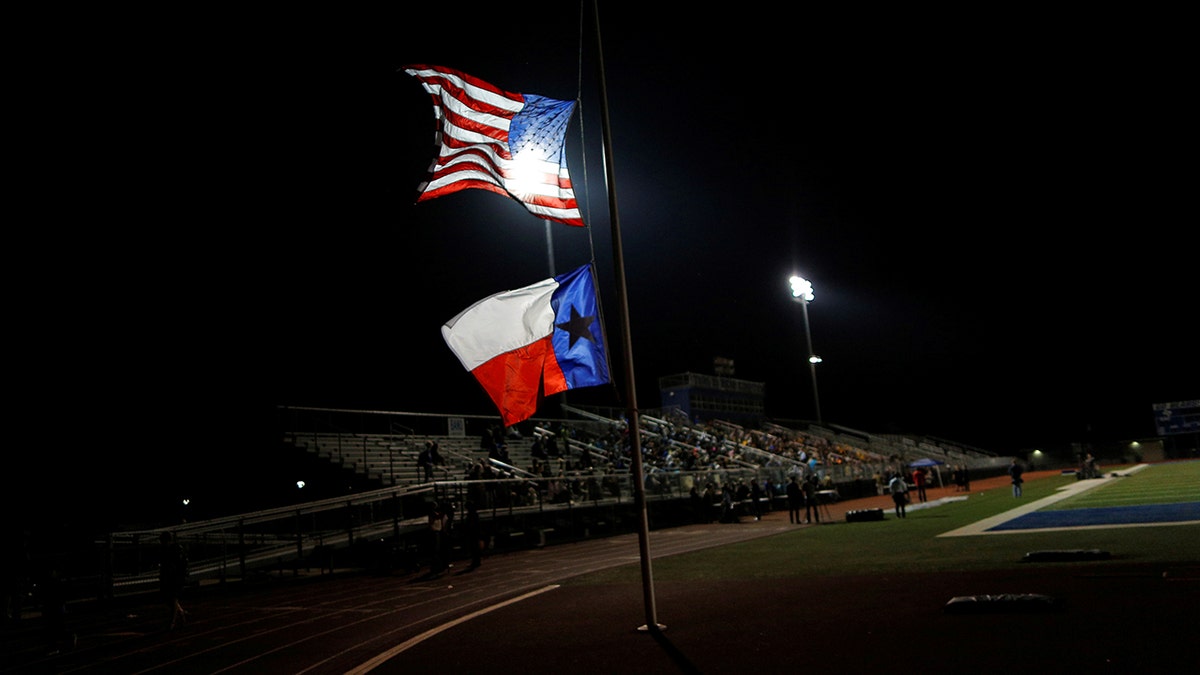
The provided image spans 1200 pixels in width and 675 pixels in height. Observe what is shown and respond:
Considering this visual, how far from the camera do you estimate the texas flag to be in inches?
406

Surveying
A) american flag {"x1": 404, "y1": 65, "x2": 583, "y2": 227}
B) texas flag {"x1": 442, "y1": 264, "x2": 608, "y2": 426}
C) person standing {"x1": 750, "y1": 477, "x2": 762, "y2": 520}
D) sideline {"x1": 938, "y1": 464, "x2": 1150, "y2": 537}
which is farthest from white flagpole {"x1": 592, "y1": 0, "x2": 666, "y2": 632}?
person standing {"x1": 750, "y1": 477, "x2": 762, "y2": 520}

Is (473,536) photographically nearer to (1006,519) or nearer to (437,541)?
(437,541)

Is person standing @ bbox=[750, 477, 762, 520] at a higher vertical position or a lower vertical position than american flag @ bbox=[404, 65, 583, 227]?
lower

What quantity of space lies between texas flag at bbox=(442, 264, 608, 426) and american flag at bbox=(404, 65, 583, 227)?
133 centimetres

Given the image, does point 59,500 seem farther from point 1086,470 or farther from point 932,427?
point 932,427

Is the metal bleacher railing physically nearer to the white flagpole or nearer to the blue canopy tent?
the blue canopy tent

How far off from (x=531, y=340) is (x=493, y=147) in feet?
9.92

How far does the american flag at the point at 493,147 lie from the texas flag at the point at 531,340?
1.33 metres

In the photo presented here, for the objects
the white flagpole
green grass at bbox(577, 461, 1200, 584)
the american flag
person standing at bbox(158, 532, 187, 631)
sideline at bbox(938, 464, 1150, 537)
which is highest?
the american flag

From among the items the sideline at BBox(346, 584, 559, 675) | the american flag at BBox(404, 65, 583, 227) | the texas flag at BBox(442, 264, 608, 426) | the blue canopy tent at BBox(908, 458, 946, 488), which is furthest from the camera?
the blue canopy tent at BBox(908, 458, 946, 488)

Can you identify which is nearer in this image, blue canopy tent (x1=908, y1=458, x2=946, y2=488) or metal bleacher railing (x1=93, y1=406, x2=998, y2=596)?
metal bleacher railing (x1=93, y1=406, x2=998, y2=596)

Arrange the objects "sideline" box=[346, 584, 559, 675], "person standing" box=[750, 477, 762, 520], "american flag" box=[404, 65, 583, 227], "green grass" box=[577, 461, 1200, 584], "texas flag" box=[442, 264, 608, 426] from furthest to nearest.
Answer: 1. "person standing" box=[750, 477, 762, 520]
2. "green grass" box=[577, 461, 1200, 584]
3. "american flag" box=[404, 65, 583, 227]
4. "texas flag" box=[442, 264, 608, 426]
5. "sideline" box=[346, 584, 559, 675]

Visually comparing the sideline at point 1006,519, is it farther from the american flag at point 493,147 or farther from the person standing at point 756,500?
the american flag at point 493,147

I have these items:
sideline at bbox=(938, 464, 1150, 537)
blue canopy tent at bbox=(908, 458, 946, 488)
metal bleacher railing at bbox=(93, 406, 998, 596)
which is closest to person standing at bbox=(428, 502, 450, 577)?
metal bleacher railing at bbox=(93, 406, 998, 596)
